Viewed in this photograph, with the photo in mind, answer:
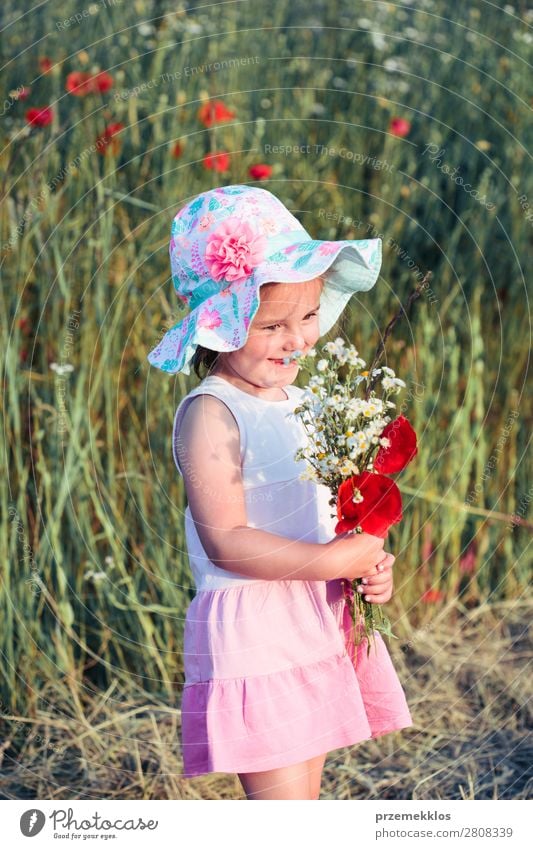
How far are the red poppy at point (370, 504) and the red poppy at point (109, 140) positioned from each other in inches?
46.5

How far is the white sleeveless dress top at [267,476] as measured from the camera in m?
1.36

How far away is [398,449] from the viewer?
131 cm

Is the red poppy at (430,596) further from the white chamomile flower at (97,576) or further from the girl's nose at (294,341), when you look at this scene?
the girl's nose at (294,341)

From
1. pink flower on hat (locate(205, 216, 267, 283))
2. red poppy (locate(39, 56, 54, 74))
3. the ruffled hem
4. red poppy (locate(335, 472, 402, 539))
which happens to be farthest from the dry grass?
red poppy (locate(39, 56, 54, 74))

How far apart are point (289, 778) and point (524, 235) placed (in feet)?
5.77

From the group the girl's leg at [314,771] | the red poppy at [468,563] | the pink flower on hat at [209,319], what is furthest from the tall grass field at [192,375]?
the pink flower on hat at [209,319]

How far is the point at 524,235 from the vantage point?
268 cm

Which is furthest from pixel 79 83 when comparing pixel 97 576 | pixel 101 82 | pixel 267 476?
pixel 267 476

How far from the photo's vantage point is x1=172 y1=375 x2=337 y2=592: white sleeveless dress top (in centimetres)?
136

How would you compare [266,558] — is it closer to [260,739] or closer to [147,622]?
[260,739]

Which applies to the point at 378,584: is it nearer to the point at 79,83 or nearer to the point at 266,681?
the point at 266,681

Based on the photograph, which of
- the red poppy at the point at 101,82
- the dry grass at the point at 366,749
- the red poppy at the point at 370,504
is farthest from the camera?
the red poppy at the point at 101,82

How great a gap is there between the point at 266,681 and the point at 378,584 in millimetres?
197

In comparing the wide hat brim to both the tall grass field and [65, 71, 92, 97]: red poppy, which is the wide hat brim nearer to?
the tall grass field
